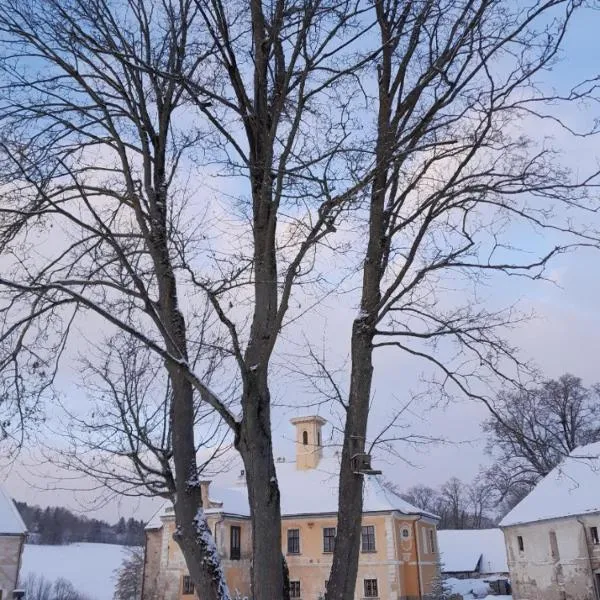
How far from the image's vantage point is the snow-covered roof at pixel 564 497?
24152mm

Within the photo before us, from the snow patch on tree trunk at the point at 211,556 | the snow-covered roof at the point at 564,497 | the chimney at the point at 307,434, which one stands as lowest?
the snow patch on tree trunk at the point at 211,556

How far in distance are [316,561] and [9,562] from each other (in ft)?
44.5

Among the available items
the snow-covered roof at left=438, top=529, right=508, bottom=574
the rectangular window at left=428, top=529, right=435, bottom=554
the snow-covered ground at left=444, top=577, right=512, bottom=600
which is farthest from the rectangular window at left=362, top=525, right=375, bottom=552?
the snow-covered roof at left=438, top=529, right=508, bottom=574

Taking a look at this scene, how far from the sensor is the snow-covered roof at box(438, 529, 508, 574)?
140ft

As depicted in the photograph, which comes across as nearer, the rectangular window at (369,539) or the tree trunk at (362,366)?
the tree trunk at (362,366)

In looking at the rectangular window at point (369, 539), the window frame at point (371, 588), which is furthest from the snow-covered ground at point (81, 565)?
the rectangular window at point (369, 539)

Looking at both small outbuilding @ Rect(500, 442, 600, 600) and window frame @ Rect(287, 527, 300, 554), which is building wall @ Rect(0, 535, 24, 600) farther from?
small outbuilding @ Rect(500, 442, 600, 600)

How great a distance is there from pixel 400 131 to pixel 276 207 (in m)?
1.41

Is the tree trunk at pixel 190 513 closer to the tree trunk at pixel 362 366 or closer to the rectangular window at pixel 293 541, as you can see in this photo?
the tree trunk at pixel 362 366

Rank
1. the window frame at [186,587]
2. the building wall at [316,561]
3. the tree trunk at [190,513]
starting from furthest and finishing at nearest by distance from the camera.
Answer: the building wall at [316,561] → the window frame at [186,587] → the tree trunk at [190,513]

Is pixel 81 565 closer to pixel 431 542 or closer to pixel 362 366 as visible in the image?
pixel 431 542

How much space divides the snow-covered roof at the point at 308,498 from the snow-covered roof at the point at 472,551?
12.5m

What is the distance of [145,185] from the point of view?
6309 millimetres

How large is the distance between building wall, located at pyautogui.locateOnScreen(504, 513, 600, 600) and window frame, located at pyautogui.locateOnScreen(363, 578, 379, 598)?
5.98 m
